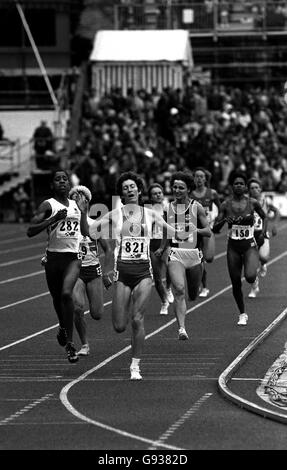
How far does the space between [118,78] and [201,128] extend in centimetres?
732

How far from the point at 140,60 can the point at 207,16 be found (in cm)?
851

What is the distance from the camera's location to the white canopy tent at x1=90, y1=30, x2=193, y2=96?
57719 millimetres

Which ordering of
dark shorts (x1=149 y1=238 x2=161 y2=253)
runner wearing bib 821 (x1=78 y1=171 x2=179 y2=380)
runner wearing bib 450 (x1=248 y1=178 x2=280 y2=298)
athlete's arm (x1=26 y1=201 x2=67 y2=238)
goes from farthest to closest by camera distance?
1. runner wearing bib 450 (x1=248 y1=178 x2=280 y2=298)
2. dark shorts (x1=149 y1=238 x2=161 y2=253)
3. athlete's arm (x1=26 y1=201 x2=67 y2=238)
4. runner wearing bib 821 (x1=78 y1=171 x2=179 y2=380)

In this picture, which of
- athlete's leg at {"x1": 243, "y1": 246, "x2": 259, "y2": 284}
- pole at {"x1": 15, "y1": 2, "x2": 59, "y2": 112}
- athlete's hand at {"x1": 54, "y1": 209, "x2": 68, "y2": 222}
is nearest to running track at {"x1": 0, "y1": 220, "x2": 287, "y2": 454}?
athlete's leg at {"x1": 243, "y1": 246, "x2": 259, "y2": 284}

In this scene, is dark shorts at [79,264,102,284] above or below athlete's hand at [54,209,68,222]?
below

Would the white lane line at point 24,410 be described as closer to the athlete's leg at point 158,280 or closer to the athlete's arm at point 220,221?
the athlete's arm at point 220,221

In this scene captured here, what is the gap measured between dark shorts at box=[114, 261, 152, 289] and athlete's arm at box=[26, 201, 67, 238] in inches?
40.4

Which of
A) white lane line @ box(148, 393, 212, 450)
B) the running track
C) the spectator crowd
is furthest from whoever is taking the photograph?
the spectator crowd

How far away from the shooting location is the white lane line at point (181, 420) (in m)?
12.8

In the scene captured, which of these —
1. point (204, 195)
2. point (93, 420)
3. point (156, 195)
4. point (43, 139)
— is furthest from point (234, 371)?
point (43, 139)

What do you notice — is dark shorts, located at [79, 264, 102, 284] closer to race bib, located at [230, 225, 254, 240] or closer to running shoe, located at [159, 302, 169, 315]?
race bib, located at [230, 225, 254, 240]

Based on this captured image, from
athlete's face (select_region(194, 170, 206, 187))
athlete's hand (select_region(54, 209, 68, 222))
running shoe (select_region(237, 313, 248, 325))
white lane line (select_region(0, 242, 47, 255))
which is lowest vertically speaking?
white lane line (select_region(0, 242, 47, 255))

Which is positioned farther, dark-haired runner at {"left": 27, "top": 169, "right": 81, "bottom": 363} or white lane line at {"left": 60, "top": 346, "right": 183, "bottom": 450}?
dark-haired runner at {"left": 27, "top": 169, "right": 81, "bottom": 363}
